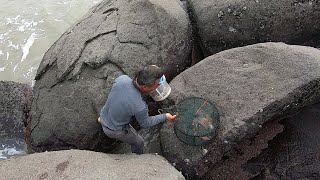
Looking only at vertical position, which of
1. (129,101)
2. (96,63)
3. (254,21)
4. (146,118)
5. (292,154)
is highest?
(129,101)

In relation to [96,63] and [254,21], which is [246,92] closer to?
[254,21]

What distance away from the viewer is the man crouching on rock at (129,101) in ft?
10.3

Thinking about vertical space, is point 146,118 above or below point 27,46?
above

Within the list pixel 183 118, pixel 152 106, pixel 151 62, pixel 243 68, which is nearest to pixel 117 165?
pixel 183 118

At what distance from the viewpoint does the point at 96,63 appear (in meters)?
4.50

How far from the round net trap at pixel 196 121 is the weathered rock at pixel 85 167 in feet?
1.28

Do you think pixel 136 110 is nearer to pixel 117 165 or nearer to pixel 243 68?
pixel 117 165

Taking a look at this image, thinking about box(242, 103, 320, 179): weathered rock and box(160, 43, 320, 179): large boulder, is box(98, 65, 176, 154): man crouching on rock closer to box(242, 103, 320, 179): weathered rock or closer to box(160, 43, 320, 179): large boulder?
box(160, 43, 320, 179): large boulder

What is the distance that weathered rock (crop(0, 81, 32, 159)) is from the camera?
16.8ft

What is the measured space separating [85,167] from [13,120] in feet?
7.52

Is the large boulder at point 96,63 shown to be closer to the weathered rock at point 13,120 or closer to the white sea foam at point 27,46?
the weathered rock at point 13,120

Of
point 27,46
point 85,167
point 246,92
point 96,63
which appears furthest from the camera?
point 27,46

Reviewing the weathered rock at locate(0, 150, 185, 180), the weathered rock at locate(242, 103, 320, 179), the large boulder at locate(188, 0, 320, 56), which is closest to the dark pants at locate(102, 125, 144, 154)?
the weathered rock at locate(0, 150, 185, 180)

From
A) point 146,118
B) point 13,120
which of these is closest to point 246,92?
point 146,118
